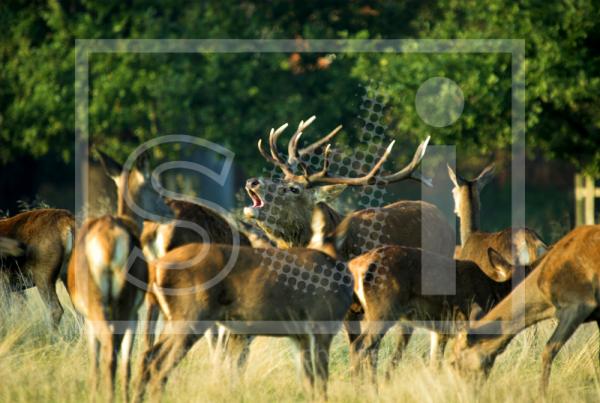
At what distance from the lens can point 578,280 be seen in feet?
24.2

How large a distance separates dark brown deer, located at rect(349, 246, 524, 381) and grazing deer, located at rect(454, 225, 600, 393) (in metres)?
0.39

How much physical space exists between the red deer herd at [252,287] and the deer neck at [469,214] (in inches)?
69.2

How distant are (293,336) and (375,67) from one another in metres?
11.8

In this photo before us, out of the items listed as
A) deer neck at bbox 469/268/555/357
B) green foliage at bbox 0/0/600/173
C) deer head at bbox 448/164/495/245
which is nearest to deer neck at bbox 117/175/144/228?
deer neck at bbox 469/268/555/357

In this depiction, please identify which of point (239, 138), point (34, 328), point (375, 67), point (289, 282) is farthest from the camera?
point (239, 138)

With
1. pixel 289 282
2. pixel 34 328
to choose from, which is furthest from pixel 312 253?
pixel 34 328

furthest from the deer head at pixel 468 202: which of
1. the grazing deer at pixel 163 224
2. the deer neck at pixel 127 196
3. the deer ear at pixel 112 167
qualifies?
the deer ear at pixel 112 167

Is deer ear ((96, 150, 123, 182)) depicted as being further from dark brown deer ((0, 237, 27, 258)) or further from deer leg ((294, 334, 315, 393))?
dark brown deer ((0, 237, 27, 258))

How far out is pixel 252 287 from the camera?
6770 millimetres

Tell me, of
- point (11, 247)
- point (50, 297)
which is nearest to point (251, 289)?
point (11, 247)

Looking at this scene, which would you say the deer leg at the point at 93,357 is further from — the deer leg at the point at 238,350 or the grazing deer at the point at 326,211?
the grazing deer at the point at 326,211

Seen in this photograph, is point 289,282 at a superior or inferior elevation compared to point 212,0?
inferior

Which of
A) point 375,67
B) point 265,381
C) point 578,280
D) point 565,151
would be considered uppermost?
point 375,67

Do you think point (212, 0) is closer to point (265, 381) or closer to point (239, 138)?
point (239, 138)
